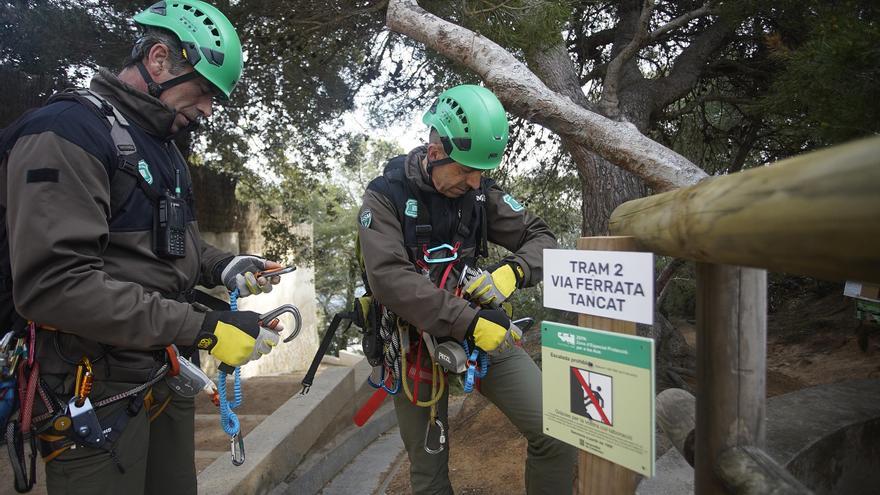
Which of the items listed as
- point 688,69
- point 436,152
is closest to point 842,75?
point 436,152

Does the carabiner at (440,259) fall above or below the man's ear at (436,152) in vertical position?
below

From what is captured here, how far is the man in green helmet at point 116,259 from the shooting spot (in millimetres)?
1723

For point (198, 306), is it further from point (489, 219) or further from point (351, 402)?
point (351, 402)

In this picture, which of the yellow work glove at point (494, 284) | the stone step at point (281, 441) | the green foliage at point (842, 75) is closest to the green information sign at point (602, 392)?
the yellow work glove at point (494, 284)

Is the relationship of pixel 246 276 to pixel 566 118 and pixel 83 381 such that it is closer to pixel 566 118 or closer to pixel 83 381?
pixel 83 381

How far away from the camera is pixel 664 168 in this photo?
3.21 meters

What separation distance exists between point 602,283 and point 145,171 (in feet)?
5.42

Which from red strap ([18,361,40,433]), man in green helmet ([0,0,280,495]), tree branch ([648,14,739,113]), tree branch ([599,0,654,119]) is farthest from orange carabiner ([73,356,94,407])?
tree branch ([648,14,739,113])

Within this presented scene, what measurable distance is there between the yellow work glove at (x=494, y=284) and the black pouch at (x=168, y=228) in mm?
1322

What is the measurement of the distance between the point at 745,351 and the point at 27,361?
2.30 m

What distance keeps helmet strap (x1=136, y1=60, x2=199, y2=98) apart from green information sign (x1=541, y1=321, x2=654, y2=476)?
1.69 metres

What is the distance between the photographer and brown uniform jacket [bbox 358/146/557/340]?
Answer: 8.41 feet

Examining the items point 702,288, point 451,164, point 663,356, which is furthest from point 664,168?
point 663,356

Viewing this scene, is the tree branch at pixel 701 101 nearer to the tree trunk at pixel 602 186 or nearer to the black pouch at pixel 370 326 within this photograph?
the tree trunk at pixel 602 186
